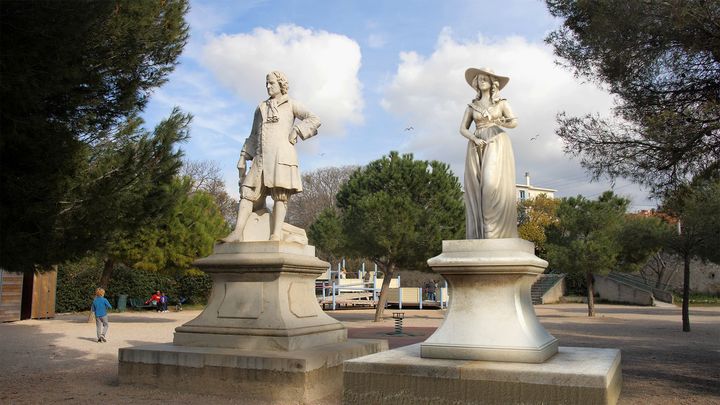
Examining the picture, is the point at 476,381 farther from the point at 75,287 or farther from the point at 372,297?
the point at 372,297

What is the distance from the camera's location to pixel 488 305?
17.7ft

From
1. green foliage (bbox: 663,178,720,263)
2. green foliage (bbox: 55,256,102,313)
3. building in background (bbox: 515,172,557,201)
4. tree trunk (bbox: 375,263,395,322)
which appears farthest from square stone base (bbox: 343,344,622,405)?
building in background (bbox: 515,172,557,201)

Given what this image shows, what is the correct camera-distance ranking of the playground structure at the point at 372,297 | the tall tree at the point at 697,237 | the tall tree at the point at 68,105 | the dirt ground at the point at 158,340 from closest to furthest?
the tall tree at the point at 68,105 → the dirt ground at the point at 158,340 → the tall tree at the point at 697,237 → the playground structure at the point at 372,297

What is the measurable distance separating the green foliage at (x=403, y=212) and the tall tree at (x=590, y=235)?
4.85m

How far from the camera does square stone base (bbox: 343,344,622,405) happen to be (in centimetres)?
445

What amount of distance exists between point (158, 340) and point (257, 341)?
7849mm

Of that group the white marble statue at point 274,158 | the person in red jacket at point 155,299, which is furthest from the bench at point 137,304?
the white marble statue at point 274,158

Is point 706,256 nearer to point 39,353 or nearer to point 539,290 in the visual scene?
point 39,353

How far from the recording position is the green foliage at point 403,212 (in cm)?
2031

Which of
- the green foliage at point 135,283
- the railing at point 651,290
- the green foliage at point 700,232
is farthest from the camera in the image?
the railing at point 651,290

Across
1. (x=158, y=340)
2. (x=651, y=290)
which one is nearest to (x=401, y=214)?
(x=158, y=340)

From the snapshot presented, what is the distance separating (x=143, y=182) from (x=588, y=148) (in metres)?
7.26

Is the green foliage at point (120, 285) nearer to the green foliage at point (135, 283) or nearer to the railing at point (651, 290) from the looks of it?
the green foliage at point (135, 283)

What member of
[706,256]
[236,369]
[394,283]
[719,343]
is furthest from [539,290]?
[236,369]
